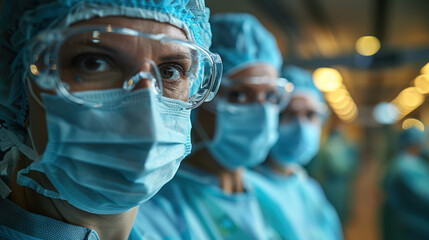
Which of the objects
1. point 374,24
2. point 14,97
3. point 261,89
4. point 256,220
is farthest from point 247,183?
point 374,24

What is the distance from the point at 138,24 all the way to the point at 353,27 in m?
4.33

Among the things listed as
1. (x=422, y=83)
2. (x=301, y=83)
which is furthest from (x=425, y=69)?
(x=301, y=83)

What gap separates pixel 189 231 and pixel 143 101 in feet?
2.54

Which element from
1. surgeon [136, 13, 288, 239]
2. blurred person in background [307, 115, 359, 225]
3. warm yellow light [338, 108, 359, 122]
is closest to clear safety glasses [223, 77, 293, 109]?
surgeon [136, 13, 288, 239]

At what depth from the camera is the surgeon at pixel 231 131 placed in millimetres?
1523

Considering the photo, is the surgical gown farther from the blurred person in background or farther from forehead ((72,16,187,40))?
forehead ((72,16,187,40))

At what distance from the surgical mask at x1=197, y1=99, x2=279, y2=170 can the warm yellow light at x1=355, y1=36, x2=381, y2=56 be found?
2787 mm

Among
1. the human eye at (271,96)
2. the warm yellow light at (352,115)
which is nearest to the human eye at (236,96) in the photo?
the human eye at (271,96)

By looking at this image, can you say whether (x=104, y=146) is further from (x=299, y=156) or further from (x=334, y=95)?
(x=334, y=95)

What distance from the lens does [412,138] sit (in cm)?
424

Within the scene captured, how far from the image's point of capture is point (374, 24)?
13.8 ft

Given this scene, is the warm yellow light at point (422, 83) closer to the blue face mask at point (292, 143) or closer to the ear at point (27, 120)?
the blue face mask at point (292, 143)

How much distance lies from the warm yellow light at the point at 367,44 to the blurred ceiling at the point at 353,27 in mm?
77

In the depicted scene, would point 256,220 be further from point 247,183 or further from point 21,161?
point 21,161
